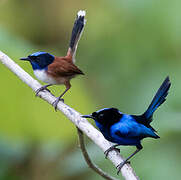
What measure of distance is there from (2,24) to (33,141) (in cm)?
172

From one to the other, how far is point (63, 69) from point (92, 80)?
5.86ft

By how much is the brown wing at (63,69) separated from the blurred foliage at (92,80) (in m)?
0.34

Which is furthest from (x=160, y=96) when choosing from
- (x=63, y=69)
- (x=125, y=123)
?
(x=63, y=69)

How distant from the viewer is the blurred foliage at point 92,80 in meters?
3.57

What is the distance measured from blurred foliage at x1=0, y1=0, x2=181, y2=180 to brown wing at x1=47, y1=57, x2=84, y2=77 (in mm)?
344

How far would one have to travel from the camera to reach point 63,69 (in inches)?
134

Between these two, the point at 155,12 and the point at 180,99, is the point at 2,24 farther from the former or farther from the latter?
the point at 180,99

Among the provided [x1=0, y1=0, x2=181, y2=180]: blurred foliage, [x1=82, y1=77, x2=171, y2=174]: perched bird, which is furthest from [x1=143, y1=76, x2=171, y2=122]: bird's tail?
[x1=0, y1=0, x2=181, y2=180]: blurred foliage

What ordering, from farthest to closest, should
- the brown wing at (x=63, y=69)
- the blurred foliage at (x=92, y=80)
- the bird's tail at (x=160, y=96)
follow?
1. the blurred foliage at (x=92, y=80)
2. the brown wing at (x=63, y=69)
3. the bird's tail at (x=160, y=96)

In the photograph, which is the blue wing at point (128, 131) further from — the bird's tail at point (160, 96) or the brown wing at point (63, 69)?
the brown wing at point (63, 69)

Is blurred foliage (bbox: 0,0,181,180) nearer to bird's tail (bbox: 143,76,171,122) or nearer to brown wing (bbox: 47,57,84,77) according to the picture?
brown wing (bbox: 47,57,84,77)

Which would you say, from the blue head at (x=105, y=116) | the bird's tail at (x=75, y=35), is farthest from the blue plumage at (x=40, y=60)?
the blue head at (x=105, y=116)

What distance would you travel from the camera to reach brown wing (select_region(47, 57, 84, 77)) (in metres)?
3.37

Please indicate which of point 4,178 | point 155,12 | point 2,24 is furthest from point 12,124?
point 155,12
